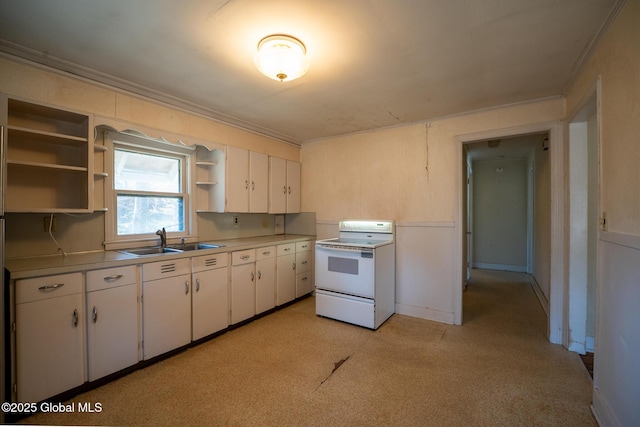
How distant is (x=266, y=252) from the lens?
11.2 feet

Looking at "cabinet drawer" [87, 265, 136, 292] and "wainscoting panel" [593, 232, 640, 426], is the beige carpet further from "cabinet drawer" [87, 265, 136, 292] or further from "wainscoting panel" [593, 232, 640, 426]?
"cabinet drawer" [87, 265, 136, 292]

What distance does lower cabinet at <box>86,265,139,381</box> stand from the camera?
2008 millimetres

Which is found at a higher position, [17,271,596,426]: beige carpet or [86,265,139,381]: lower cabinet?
[86,265,139,381]: lower cabinet

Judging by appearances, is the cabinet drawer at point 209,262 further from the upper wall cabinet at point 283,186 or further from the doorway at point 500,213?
→ the doorway at point 500,213

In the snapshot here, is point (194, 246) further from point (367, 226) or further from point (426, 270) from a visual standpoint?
point (426, 270)

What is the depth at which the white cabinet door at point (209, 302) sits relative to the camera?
8.72 feet

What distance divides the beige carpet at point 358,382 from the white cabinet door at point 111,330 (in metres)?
0.15

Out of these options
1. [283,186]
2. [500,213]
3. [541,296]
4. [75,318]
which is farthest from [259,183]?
[500,213]

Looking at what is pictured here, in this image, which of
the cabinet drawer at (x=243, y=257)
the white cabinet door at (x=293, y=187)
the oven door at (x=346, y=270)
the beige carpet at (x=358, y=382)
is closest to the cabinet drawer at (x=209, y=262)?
the cabinet drawer at (x=243, y=257)

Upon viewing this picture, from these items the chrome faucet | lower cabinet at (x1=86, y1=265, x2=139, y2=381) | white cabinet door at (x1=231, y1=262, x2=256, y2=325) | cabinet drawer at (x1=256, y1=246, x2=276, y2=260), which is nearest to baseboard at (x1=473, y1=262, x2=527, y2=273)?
cabinet drawer at (x1=256, y1=246, x2=276, y2=260)

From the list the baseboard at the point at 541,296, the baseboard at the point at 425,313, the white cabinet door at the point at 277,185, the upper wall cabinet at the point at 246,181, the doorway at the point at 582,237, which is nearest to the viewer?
the doorway at the point at 582,237

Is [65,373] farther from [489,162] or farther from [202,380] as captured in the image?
[489,162]

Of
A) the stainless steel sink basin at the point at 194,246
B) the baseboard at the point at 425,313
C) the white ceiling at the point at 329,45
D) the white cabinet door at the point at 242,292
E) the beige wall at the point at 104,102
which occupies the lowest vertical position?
the baseboard at the point at 425,313

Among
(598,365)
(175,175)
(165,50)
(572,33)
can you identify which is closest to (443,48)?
(572,33)
